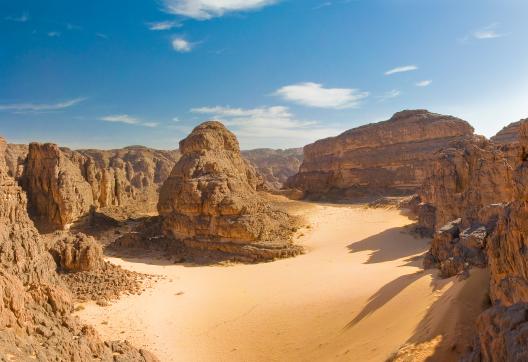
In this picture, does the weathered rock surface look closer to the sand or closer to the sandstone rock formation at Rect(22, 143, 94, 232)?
the sand

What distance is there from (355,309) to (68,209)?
2028cm

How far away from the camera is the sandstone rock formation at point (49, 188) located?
24562 mm

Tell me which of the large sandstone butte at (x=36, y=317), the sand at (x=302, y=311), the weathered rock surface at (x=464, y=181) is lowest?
the sand at (x=302, y=311)

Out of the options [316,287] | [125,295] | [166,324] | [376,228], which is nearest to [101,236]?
[125,295]

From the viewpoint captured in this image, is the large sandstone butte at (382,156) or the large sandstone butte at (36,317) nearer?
the large sandstone butte at (36,317)

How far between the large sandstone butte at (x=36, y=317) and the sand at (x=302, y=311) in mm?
2990

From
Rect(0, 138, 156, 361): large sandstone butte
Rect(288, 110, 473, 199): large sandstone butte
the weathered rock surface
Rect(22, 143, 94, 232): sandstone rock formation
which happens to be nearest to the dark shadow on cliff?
the weathered rock surface

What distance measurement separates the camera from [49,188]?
24.8 meters

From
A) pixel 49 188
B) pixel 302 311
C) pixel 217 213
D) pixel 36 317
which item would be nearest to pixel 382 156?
pixel 217 213

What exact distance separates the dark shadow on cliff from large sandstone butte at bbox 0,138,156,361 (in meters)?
13.4

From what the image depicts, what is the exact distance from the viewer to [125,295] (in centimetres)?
1473

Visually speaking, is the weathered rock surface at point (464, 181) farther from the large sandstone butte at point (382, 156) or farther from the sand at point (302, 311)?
the large sandstone butte at point (382, 156)

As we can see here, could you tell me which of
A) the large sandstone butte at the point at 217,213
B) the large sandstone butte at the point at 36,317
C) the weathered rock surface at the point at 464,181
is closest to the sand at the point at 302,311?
the large sandstone butte at the point at 217,213

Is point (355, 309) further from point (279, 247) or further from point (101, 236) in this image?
point (101, 236)
